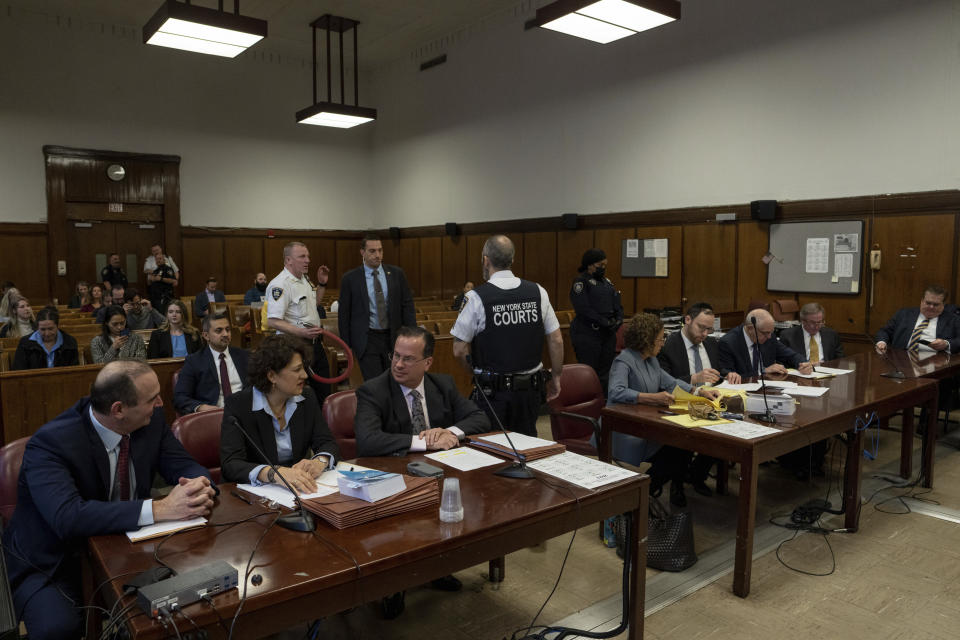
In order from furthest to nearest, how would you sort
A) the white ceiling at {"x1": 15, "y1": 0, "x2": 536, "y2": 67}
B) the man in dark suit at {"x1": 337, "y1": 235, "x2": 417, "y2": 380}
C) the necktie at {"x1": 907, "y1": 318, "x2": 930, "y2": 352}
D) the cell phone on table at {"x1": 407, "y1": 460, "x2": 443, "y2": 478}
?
the white ceiling at {"x1": 15, "y1": 0, "x2": 536, "y2": 67}, the necktie at {"x1": 907, "y1": 318, "x2": 930, "y2": 352}, the man in dark suit at {"x1": 337, "y1": 235, "x2": 417, "y2": 380}, the cell phone on table at {"x1": 407, "y1": 460, "x2": 443, "y2": 478}

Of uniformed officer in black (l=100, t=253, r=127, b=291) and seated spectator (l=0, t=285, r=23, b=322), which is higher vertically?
uniformed officer in black (l=100, t=253, r=127, b=291)

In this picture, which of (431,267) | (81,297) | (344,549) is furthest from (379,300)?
(431,267)

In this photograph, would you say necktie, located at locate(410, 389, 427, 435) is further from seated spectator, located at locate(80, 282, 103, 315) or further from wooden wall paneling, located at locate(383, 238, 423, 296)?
wooden wall paneling, located at locate(383, 238, 423, 296)

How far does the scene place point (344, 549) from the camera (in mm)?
1823

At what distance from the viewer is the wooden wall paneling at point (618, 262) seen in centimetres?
988

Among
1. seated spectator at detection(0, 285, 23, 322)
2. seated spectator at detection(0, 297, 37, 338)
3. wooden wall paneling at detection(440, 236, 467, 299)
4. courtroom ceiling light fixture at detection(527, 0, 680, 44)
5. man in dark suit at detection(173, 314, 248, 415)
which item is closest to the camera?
man in dark suit at detection(173, 314, 248, 415)

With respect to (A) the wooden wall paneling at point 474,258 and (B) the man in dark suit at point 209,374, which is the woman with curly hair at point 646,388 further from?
(A) the wooden wall paneling at point 474,258

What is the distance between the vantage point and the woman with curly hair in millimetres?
3729

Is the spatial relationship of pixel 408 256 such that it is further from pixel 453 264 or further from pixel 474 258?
pixel 474 258

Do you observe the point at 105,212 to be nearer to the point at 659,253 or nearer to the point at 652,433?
the point at 659,253

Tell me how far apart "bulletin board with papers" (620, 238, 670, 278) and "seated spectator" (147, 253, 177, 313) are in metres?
7.72

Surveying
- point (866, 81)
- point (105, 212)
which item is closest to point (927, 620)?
point (866, 81)

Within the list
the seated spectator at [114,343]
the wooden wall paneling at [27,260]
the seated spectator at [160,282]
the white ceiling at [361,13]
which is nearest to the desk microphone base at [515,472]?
the seated spectator at [114,343]

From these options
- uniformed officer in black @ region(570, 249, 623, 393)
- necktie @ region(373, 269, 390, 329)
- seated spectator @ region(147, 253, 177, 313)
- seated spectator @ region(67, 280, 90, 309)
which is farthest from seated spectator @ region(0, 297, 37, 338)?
uniformed officer in black @ region(570, 249, 623, 393)
